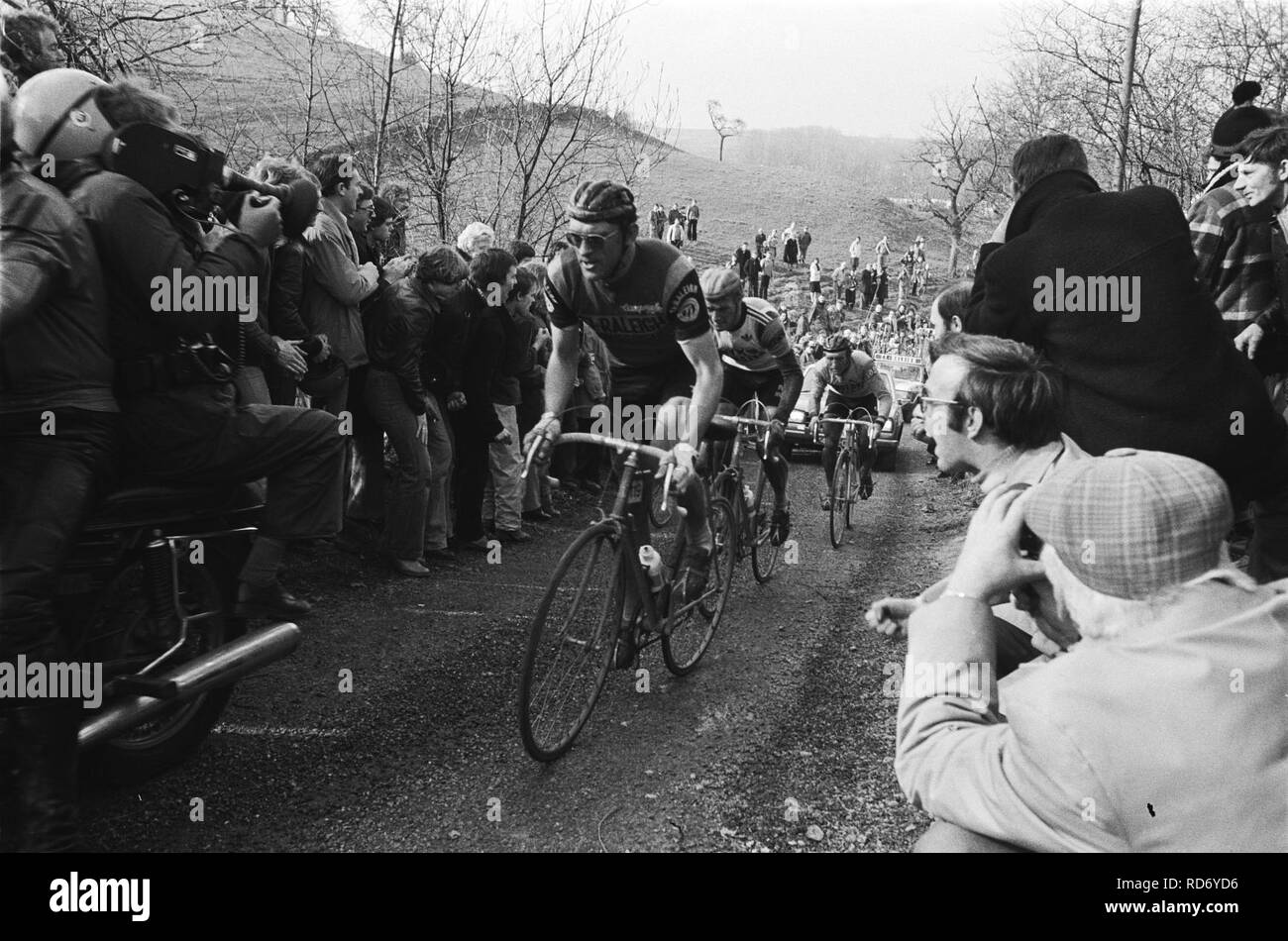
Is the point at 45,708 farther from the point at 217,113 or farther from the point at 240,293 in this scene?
the point at 217,113

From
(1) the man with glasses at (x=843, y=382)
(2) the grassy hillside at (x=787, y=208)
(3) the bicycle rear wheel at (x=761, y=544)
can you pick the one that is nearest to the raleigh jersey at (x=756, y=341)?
(3) the bicycle rear wheel at (x=761, y=544)

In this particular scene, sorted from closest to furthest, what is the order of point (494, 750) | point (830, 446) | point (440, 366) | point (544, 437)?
1. point (494, 750)
2. point (544, 437)
3. point (440, 366)
4. point (830, 446)

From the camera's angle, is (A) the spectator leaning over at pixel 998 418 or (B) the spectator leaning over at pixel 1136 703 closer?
(B) the spectator leaning over at pixel 1136 703

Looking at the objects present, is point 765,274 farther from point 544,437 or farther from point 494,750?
point 494,750

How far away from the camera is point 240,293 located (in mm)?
3646

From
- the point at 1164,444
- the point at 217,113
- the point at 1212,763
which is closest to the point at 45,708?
the point at 1212,763

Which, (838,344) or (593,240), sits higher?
(838,344)

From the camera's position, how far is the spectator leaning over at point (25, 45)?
14.1 ft

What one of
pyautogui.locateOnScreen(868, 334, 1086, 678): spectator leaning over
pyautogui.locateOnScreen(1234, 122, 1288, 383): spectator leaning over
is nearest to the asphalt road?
pyautogui.locateOnScreen(868, 334, 1086, 678): spectator leaning over

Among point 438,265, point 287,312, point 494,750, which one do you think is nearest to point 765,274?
point 438,265

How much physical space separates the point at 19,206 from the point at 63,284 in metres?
0.25

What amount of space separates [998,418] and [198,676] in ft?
9.10

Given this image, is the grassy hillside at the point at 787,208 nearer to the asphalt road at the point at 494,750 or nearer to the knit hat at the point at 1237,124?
the knit hat at the point at 1237,124

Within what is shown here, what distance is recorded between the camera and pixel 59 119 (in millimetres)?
3207
